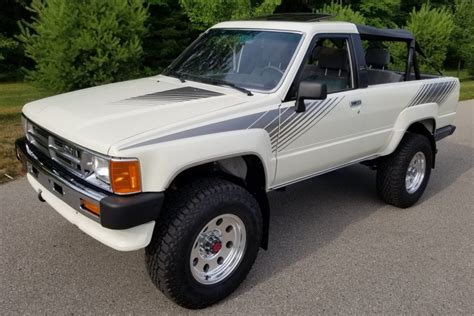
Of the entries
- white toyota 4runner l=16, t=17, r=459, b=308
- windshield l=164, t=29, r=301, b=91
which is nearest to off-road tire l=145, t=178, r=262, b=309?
white toyota 4runner l=16, t=17, r=459, b=308

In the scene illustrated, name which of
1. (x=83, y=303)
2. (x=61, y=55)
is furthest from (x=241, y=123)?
(x=61, y=55)

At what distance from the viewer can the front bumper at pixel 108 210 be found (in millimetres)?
2723

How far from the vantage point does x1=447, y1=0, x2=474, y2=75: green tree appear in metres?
23.5

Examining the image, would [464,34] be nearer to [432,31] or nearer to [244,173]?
[432,31]

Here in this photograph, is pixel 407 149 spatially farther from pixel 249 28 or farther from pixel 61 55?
pixel 61 55

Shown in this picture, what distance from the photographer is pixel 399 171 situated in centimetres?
501

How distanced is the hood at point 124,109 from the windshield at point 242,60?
214 mm

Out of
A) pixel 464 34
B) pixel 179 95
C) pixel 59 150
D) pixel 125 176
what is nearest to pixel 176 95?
pixel 179 95

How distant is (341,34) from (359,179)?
2.46 metres

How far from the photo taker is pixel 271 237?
441cm

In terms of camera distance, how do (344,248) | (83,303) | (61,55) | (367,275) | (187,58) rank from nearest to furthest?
(83,303)
(367,275)
(344,248)
(187,58)
(61,55)

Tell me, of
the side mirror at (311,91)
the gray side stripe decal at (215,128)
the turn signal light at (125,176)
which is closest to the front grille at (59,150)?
the turn signal light at (125,176)

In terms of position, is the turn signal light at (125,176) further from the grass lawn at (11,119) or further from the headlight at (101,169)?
the grass lawn at (11,119)

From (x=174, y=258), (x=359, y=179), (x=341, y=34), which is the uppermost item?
(x=341, y=34)
